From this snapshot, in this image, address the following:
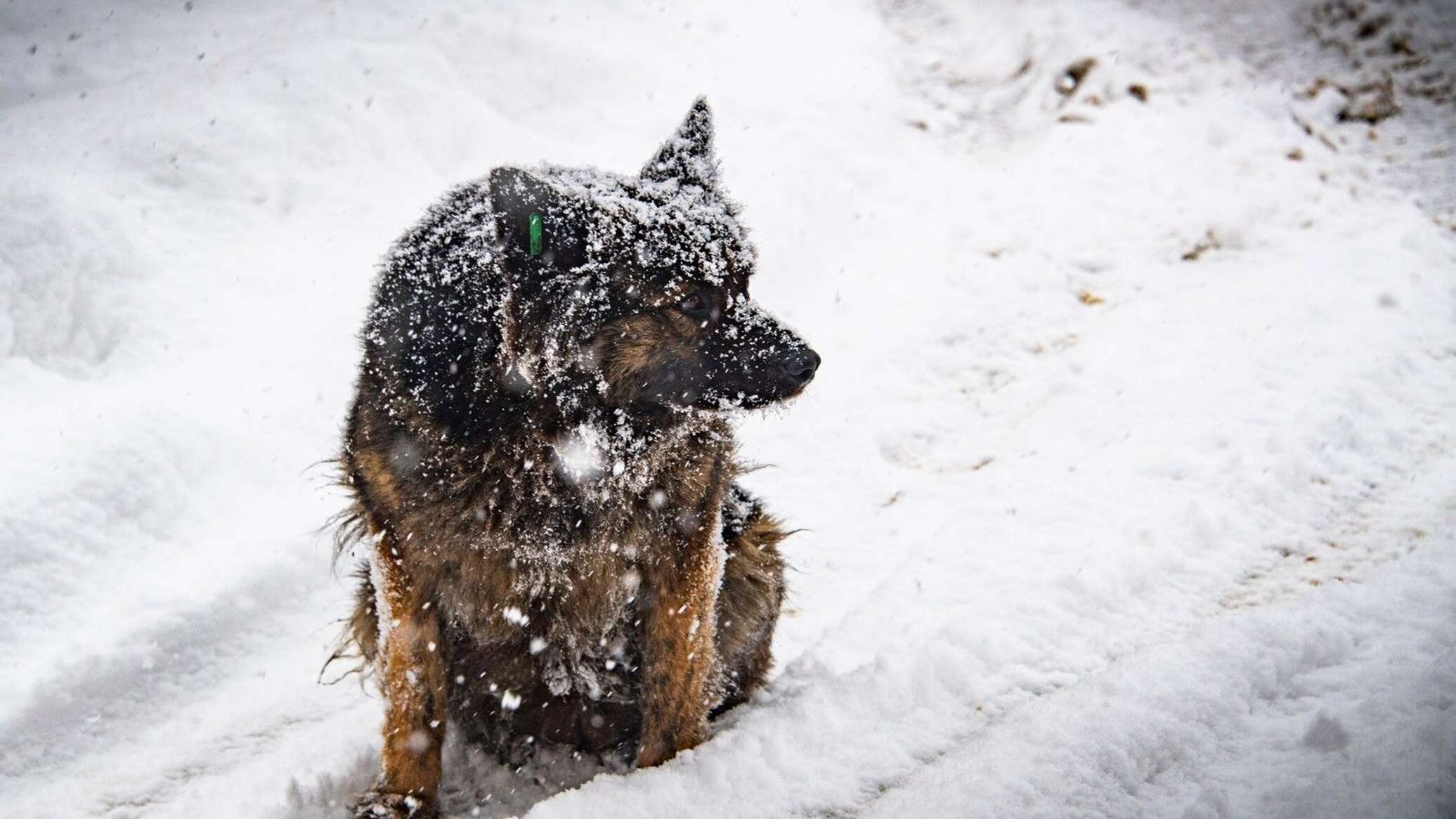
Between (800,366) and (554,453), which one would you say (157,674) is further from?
(800,366)

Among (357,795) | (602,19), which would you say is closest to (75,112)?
(602,19)

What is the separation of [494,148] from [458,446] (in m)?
4.43

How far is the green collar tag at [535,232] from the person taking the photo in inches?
87.2

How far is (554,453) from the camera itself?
7.89 ft

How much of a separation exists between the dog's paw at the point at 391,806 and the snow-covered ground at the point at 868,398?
17cm

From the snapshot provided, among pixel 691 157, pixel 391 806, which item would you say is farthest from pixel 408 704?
pixel 691 157

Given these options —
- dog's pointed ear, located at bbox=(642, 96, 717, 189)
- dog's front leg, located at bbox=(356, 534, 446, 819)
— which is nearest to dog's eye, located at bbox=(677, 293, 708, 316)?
dog's pointed ear, located at bbox=(642, 96, 717, 189)

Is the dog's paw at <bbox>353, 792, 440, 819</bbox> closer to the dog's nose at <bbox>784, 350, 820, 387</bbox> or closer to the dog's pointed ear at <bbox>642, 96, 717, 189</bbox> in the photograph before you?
the dog's nose at <bbox>784, 350, 820, 387</bbox>

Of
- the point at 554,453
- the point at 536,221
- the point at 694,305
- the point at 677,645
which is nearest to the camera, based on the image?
the point at 536,221

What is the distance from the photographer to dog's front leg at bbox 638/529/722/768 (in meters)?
2.61

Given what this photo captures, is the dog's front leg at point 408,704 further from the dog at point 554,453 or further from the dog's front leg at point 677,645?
the dog's front leg at point 677,645

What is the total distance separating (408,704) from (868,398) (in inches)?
126

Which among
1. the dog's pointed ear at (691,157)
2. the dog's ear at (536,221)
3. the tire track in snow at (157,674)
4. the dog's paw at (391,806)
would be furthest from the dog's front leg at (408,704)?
the dog's pointed ear at (691,157)

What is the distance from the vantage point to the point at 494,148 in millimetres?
6184
